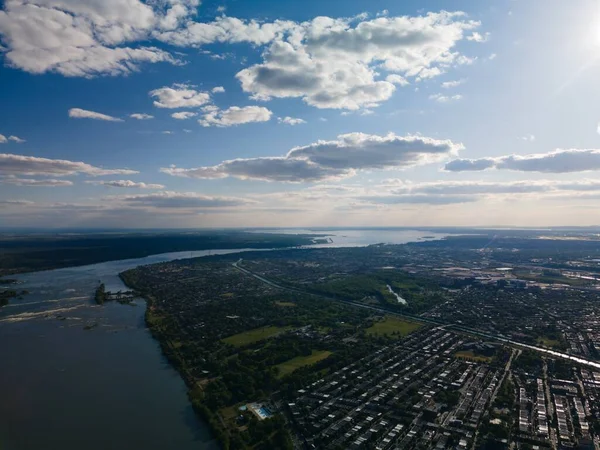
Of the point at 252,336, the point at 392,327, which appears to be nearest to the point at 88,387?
the point at 252,336

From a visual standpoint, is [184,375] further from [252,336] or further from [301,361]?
[252,336]

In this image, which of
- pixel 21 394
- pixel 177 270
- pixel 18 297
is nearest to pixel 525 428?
pixel 21 394

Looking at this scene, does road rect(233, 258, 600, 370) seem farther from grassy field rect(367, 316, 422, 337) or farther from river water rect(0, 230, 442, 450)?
river water rect(0, 230, 442, 450)

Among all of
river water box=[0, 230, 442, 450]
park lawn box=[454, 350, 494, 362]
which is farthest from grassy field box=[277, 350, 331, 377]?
park lawn box=[454, 350, 494, 362]

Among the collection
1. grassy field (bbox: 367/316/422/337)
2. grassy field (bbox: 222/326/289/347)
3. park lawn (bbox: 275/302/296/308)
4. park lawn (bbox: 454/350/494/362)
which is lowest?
park lawn (bbox: 454/350/494/362)

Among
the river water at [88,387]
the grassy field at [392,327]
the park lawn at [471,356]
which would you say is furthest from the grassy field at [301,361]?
the park lawn at [471,356]

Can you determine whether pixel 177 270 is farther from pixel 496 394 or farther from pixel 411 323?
pixel 496 394
